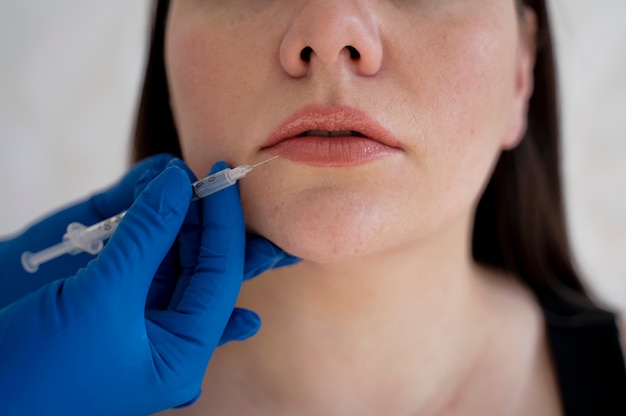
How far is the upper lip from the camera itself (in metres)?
0.91

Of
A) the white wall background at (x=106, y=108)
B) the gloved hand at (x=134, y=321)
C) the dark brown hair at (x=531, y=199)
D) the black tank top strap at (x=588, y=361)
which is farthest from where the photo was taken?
the white wall background at (x=106, y=108)

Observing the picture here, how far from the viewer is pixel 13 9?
6.05ft

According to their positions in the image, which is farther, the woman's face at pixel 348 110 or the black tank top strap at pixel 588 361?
the black tank top strap at pixel 588 361

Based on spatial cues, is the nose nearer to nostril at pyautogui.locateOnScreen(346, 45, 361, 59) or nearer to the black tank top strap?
nostril at pyautogui.locateOnScreen(346, 45, 361, 59)

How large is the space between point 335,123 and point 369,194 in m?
0.11

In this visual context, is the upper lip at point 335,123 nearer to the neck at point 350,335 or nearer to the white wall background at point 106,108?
the neck at point 350,335

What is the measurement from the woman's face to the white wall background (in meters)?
0.94

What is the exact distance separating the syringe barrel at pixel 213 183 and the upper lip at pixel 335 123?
91 millimetres

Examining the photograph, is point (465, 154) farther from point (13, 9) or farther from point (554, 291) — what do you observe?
point (13, 9)

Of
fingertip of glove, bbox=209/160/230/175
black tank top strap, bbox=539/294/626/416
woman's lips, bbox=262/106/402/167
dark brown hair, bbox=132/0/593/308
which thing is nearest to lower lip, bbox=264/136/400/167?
woman's lips, bbox=262/106/402/167

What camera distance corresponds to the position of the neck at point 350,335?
3.63 feet

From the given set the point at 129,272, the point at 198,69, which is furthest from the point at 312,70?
the point at 129,272

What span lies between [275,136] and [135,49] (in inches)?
47.1

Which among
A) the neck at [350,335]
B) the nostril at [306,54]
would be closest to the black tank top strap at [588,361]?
the neck at [350,335]
